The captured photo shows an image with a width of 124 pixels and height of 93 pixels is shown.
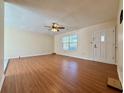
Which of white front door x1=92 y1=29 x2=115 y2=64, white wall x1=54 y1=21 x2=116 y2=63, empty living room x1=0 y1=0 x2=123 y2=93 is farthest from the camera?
white wall x1=54 y1=21 x2=116 y2=63

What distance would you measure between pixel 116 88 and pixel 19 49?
852cm

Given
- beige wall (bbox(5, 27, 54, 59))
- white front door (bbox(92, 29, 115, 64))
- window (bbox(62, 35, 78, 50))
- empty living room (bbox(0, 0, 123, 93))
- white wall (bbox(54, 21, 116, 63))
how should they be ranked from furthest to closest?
beige wall (bbox(5, 27, 54, 59)), window (bbox(62, 35, 78, 50)), white wall (bbox(54, 21, 116, 63)), white front door (bbox(92, 29, 115, 64)), empty living room (bbox(0, 0, 123, 93))

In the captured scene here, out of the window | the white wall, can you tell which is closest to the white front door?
the white wall

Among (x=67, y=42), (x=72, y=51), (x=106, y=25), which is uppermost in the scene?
(x=106, y=25)

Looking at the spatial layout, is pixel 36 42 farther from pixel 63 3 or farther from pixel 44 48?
pixel 63 3

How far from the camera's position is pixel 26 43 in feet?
→ 31.5

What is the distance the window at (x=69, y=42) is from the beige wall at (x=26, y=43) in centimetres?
198

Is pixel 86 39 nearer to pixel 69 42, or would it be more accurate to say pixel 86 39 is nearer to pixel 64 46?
pixel 69 42

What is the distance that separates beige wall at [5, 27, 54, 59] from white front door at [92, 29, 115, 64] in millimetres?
5841

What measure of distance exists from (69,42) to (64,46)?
1034 mm

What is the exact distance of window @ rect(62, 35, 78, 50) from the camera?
8.33m

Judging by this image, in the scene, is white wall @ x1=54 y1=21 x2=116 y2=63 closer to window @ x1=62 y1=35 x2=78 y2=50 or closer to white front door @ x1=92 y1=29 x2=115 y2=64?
white front door @ x1=92 y1=29 x2=115 y2=64

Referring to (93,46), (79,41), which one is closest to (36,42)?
(79,41)

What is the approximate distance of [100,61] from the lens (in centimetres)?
587
